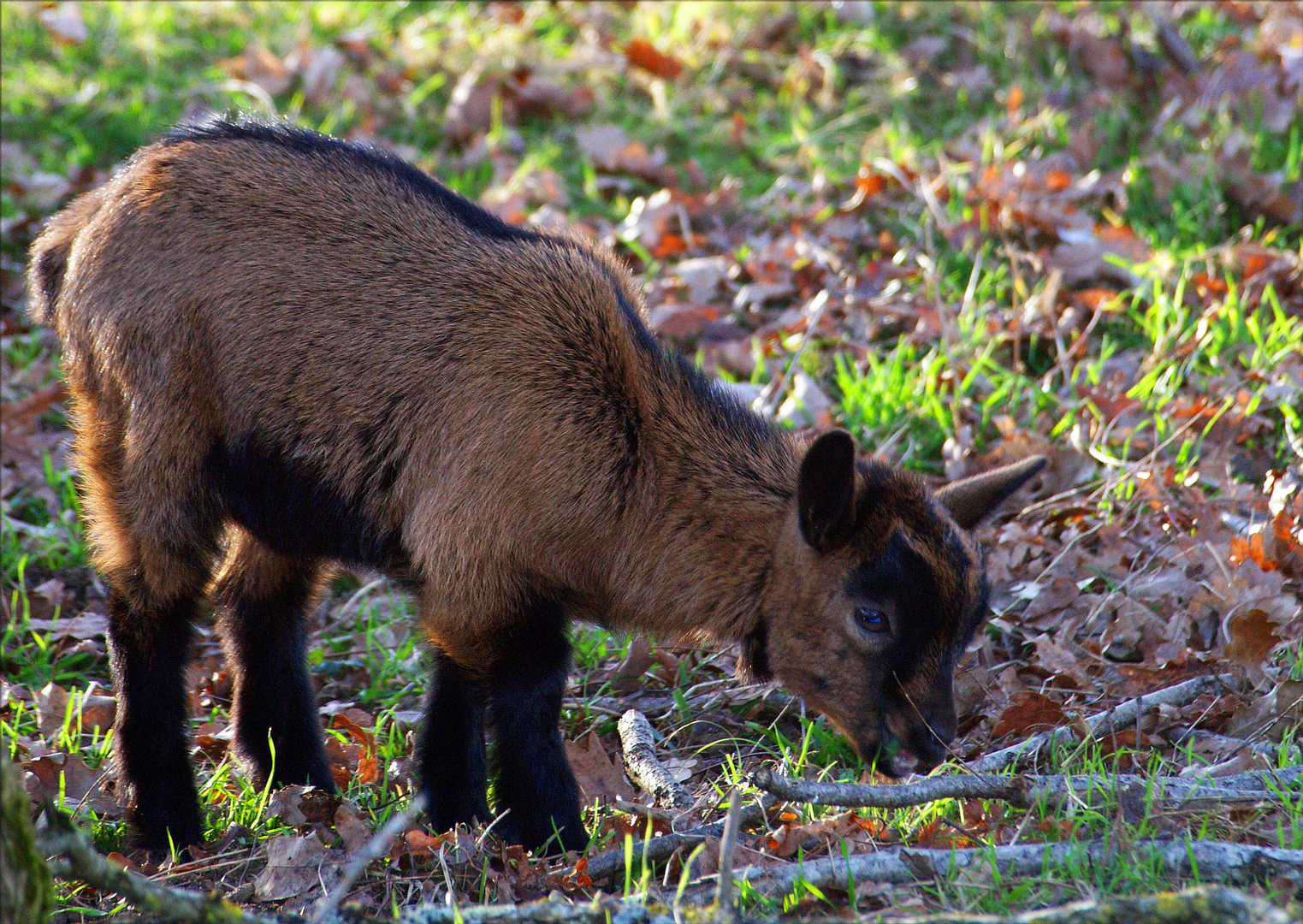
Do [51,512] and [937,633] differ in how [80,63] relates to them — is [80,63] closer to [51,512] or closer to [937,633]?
[51,512]

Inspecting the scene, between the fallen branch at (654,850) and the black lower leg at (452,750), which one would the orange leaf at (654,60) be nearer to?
the black lower leg at (452,750)

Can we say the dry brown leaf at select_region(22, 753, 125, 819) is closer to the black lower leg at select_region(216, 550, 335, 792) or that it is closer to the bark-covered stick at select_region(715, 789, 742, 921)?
the black lower leg at select_region(216, 550, 335, 792)

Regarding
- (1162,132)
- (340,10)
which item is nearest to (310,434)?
(1162,132)

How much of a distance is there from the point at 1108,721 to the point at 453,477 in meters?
2.10

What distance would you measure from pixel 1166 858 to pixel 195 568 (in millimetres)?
2996

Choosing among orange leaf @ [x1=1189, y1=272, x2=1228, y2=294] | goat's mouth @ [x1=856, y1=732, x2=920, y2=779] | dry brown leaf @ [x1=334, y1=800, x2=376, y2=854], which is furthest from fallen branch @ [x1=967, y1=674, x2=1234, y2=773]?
orange leaf @ [x1=1189, y1=272, x2=1228, y2=294]

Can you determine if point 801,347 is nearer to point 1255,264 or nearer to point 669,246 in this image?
point 669,246

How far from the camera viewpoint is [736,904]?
3.01 meters

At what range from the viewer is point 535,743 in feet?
12.6

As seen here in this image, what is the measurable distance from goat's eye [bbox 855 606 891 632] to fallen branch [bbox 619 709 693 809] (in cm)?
74

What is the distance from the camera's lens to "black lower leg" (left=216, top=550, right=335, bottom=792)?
4402 mm

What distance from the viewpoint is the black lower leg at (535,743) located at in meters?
3.82

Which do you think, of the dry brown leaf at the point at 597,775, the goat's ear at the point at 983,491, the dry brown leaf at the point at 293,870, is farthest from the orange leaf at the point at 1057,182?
the dry brown leaf at the point at 293,870

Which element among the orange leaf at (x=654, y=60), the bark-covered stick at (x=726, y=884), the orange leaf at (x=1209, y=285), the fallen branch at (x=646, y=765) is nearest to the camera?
the bark-covered stick at (x=726, y=884)
